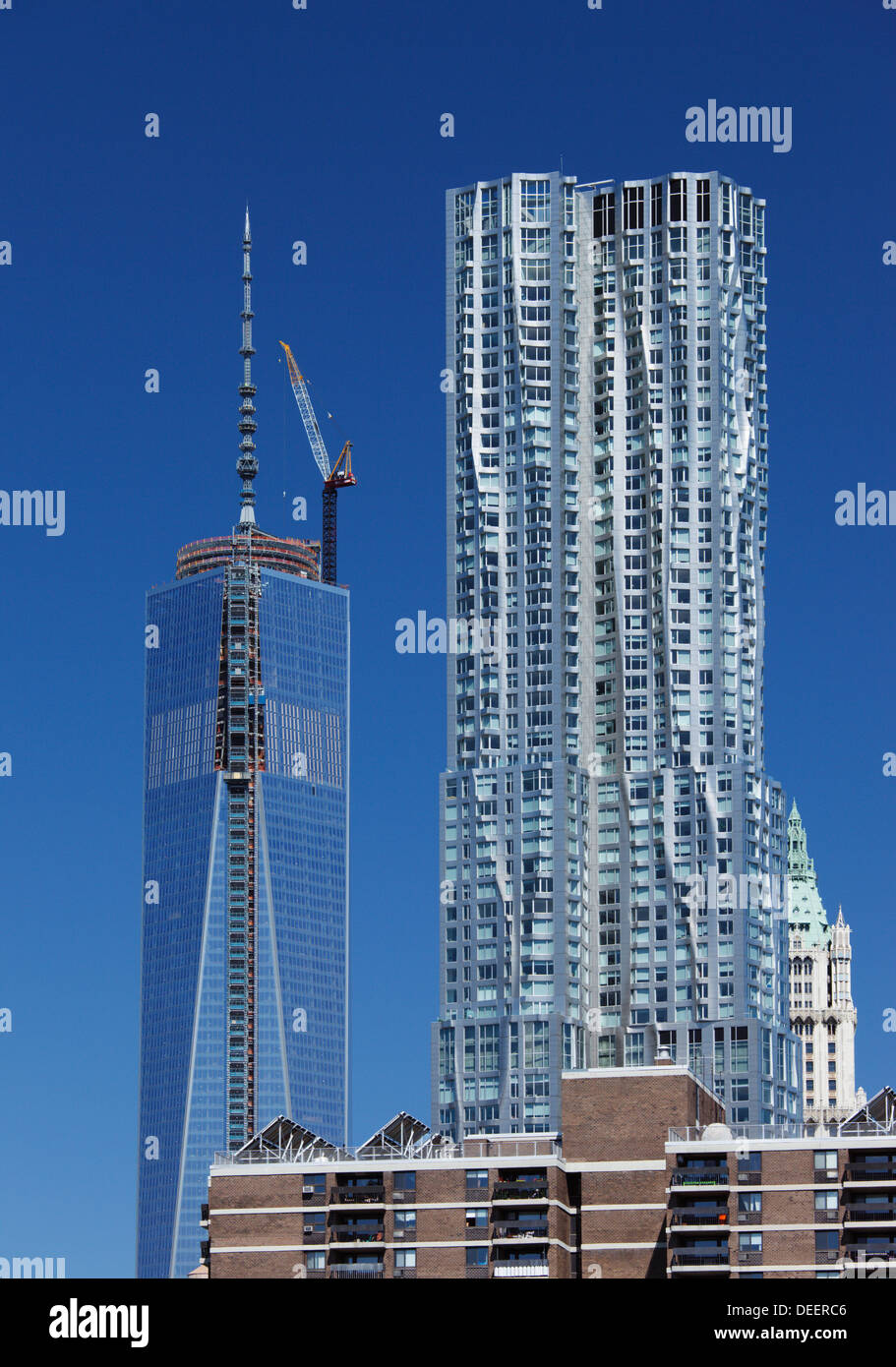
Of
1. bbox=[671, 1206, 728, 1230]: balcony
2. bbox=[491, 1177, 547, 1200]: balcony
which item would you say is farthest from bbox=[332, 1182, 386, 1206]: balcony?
bbox=[671, 1206, 728, 1230]: balcony

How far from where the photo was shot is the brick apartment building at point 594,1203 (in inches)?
5743

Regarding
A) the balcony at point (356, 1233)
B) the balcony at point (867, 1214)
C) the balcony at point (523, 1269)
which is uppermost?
the balcony at point (867, 1214)

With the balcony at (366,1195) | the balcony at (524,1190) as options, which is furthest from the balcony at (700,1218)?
the balcony at (366,1195)

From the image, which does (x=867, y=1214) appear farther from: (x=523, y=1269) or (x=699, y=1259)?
(x=523, y=1269)

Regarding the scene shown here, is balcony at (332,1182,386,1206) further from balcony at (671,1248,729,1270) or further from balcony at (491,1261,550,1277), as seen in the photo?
balcony at (671,1248,729,1270)

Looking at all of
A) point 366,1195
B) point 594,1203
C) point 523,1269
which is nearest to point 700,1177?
point 594,1203

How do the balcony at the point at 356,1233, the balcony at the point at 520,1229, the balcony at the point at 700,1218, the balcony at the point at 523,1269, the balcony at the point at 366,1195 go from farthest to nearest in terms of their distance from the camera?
Result: the balcony at the point at 366,1195 < the balcony at the point at 356,1233 < the balcony at the point at 520,1229 < the balcony at the point at 523,1269 < the balcony at the point at 700,1218

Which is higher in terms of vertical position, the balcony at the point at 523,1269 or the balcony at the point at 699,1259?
the balcony at the point at 699,1259

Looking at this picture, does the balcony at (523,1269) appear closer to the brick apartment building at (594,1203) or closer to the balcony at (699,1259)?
the brick apartment building at (594,1203)

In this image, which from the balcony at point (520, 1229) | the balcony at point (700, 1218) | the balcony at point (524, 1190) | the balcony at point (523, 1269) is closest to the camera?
the balcony at point (700, 1218)

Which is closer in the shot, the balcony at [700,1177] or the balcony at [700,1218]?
the balcony at [700,1218]

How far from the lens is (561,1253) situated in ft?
490
